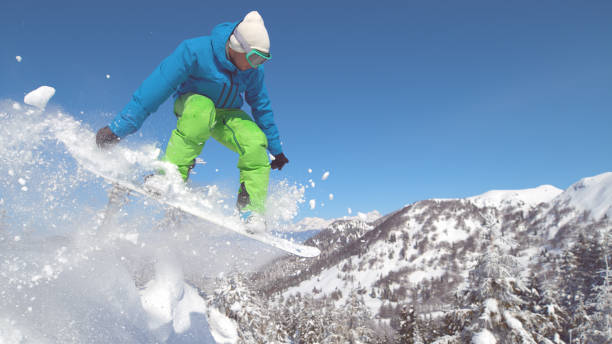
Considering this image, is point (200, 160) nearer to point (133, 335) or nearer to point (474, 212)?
point (133, 335)

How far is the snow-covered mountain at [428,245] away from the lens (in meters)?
129

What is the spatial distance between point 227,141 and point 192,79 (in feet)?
2.38

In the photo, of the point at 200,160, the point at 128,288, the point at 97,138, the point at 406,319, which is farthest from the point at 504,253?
the point at 406,319

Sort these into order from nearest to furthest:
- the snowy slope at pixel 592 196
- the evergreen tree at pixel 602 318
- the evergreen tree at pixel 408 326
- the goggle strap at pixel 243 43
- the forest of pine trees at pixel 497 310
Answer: the goggle strap at pixel 243 43 < the forest of pine trees at pixel 497 310 < the evergreen tree at pixel 602 318 < the evergreen tree at pixel 408 326 < the snowy slope at pixel 592 196

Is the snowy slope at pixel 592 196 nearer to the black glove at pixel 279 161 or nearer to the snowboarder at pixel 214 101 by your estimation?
the black glove at pixel 279 161

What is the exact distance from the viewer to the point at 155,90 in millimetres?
3123

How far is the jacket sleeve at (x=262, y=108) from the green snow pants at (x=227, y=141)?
0.77 ft

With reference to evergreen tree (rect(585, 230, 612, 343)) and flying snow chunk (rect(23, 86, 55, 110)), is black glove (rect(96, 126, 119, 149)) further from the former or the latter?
evergreen tree (rect(585, 230, 612, 343))

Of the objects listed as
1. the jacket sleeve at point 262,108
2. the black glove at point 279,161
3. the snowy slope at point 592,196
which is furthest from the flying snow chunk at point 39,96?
the snowy slope at point 592,196

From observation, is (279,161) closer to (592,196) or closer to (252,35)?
(252,35)

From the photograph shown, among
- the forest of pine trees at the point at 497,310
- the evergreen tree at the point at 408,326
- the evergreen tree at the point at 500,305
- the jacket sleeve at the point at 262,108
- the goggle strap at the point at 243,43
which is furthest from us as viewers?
the evergreen tree at the point at 408,326

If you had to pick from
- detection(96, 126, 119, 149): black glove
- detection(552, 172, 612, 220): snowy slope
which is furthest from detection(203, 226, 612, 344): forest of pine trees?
detection(552, 172, 612, 220): snowy slope

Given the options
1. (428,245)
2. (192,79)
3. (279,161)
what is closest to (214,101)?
(192,79)

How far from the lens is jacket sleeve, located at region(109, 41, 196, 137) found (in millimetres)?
3062
